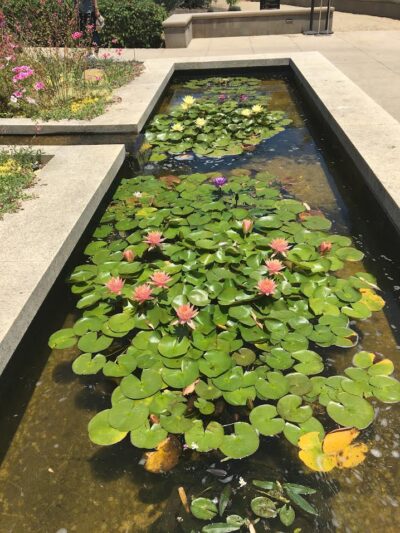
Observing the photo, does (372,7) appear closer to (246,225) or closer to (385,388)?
(246,225)

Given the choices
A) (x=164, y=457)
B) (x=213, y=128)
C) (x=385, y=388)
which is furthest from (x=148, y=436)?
(x=213, y=128)

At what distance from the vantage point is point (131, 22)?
10094mm

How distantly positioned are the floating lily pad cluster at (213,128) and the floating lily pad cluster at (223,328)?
1.64 meters

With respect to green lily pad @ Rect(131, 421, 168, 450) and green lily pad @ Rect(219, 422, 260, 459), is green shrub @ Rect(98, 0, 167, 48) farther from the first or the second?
green lily pad @ Rect(219, 422, 260, 459)

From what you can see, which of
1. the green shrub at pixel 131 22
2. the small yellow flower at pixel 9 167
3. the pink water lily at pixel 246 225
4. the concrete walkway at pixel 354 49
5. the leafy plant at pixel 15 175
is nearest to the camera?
the pink water lily at pixel 246 225

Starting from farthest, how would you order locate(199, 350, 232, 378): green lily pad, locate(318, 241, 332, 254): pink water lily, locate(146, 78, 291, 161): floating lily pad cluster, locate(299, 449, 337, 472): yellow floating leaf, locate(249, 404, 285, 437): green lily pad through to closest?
locate(146, 78, 291, 161): floating lily pad cluster, locate(318, 241, 332, 254): pink water lily, locate(199, 350, 232, 378): green lily pad, locate(249, 404, 285, 437): green lily pad, locate(299, 449, 337, 472): yellow floating leaf

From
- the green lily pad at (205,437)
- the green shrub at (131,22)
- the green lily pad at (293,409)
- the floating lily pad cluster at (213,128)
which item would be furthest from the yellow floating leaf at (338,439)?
the green shrub at (131,22)

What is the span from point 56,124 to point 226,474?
4767mm

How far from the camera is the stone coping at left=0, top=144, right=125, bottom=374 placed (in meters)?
2.46

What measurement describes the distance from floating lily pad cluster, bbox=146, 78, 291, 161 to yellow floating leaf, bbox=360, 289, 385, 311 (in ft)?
8.74

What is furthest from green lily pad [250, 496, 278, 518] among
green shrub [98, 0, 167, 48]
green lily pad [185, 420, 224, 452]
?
green shrub [98, 0, 167, 48]

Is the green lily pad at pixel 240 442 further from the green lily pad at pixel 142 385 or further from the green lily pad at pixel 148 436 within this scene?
the green lily pad at pixel 142 385

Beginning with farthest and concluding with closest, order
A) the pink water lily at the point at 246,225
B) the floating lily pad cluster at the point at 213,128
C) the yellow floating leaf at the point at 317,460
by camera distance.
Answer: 1. the floating lily pad cluster at the point at 213,128
2. the pink water lily at the point at 246,225
3. the yellow floating leaf at the point at 317,460

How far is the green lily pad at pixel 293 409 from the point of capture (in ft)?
6.65
